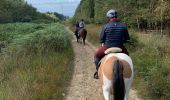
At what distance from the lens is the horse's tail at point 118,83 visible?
7.61m

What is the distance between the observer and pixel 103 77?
26.2 feet

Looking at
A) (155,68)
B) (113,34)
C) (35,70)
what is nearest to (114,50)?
(113,34)

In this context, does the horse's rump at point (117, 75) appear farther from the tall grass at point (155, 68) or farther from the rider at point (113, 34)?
the tall grass at point (155, 68)

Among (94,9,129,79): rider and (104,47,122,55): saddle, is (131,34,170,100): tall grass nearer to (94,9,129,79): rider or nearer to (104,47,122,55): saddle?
(94,9,129,79): rider

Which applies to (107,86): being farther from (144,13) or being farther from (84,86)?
(144,13)

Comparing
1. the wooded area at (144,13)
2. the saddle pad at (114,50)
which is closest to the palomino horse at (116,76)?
the saddle pad at (114,50)

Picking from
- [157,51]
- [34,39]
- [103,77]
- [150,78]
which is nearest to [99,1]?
Answer: [34,39]

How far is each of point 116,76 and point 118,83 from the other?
0.14 meters

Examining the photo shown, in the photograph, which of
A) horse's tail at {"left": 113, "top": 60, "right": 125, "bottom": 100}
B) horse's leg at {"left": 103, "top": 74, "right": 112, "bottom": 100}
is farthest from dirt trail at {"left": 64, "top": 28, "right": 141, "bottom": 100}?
horse's tail at {"left": 113, "top": 60, "right": 125, "bottom": 100}

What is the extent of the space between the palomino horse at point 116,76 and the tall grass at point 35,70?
272 cm

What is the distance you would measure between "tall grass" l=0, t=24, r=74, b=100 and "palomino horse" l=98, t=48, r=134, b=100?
272 centimetres

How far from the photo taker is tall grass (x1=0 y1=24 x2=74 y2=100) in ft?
35.1

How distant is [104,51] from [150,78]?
8.50 feet

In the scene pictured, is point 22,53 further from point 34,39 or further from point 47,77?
point 47,77
